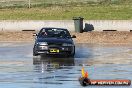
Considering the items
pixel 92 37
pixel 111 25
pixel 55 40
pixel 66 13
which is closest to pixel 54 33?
pixel 55 40

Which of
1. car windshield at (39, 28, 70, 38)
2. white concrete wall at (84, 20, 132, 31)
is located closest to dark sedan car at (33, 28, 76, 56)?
car windshield at (39, 28, 70, 38)

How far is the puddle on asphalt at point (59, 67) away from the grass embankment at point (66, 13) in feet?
57.7

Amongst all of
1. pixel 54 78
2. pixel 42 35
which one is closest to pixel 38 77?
pixel 54 78

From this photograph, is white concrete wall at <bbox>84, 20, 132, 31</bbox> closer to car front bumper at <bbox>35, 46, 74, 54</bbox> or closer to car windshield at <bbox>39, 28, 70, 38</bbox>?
car windshield at <bbox>39, 28, 70, 38</bbox>

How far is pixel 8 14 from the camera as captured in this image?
5572 cm

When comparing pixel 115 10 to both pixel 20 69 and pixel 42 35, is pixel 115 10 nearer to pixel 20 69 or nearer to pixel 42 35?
pixel 42 35

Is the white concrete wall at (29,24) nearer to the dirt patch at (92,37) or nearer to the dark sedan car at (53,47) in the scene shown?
the dirt patch at (92,37)

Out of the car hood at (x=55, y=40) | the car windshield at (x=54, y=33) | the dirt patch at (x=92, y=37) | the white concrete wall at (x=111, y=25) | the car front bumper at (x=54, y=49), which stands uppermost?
the car windshield at (x=54, y=33)

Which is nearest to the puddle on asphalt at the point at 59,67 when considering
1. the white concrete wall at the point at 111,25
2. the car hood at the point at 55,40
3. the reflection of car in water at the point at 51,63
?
the reflection of car in water at the point at 51,63

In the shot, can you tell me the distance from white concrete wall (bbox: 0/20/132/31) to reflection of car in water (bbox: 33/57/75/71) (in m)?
17.2

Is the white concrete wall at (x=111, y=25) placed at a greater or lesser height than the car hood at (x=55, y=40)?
lesser

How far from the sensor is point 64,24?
4594cm

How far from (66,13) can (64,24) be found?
1006 cm

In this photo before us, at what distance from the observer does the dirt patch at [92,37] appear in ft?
137
